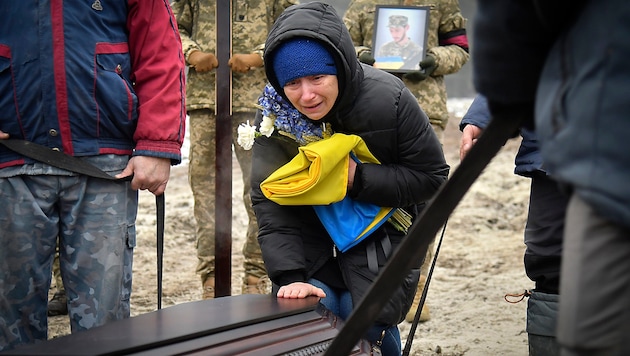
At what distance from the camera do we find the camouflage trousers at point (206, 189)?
13.3 ft

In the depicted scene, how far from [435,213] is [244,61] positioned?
2653 mm

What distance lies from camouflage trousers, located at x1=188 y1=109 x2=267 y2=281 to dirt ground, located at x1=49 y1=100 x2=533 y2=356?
1.89ft

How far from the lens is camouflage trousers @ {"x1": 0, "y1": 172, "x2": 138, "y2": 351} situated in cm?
228

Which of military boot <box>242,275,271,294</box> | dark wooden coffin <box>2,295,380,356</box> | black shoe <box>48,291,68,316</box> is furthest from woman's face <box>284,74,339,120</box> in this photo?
black shoe <box>48,291,68,316</box>

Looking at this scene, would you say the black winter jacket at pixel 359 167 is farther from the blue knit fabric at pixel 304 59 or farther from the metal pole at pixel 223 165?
Answer: the metal pole at pixel 223 165

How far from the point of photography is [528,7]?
3.94 ft

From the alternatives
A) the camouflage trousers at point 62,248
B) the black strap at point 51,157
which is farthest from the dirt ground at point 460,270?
the black strap at point 51,157

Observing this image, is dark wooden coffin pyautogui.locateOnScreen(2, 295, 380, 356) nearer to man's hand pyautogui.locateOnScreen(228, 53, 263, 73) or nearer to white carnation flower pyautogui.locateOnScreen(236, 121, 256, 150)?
white carnation flower pyautogui.locateOnScreen(236, 121, 256, 150)

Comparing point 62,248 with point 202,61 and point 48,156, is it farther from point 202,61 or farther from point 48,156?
point 202,61

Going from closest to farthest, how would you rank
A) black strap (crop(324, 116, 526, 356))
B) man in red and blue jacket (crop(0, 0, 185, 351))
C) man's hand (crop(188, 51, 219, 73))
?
black strap (crop(324, 116, 526, 356)), man in red and blue jacket (crop(0, 0, 185, 351)), man's hand (crop(188, 51, 219, 73))

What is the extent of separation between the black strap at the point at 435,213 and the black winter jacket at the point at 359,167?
1.09 m

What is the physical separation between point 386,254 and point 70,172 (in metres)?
1.13

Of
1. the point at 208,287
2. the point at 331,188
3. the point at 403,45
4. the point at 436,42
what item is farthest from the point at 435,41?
the point at 331,188

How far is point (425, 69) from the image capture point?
14.6 ft
